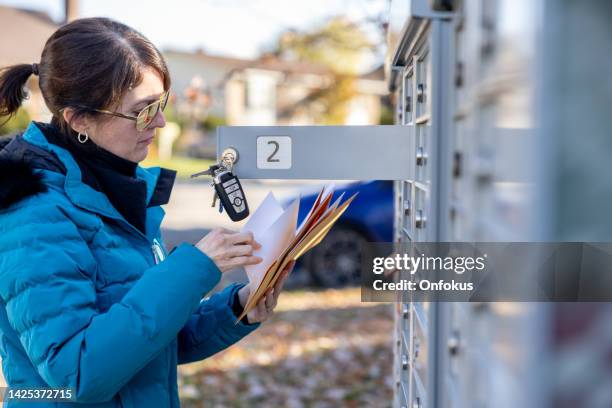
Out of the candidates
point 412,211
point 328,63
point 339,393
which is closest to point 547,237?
point 412,211

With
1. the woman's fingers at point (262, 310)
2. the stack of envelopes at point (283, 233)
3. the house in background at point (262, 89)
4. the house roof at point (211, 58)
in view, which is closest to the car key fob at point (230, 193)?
the stack of envelopes at point (283, 233)

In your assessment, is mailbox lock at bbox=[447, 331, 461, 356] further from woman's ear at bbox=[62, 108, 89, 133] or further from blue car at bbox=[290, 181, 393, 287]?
blue car at bbox=[290, 181, 393, 287]

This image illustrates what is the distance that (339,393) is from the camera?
14.8ft

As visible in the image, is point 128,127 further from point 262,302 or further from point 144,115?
point 262,302

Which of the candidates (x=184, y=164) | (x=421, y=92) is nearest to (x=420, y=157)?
(x=421, y=92)

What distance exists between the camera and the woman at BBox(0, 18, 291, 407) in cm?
138

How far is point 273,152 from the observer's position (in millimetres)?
1608

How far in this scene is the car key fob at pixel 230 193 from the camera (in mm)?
1626

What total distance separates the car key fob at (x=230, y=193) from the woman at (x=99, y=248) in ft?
0.35

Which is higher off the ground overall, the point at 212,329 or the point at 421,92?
the point at 421,92

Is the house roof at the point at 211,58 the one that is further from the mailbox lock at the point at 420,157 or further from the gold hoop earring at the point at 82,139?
the mailbox lock at the point at 420,157

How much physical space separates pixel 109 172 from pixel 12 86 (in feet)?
1.53

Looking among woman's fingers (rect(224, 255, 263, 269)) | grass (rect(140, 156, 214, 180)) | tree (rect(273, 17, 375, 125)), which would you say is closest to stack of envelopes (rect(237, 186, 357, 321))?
woman's fingers (rect(224, 255, 263, 269))

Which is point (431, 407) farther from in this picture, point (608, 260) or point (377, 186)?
point (377, 186)
